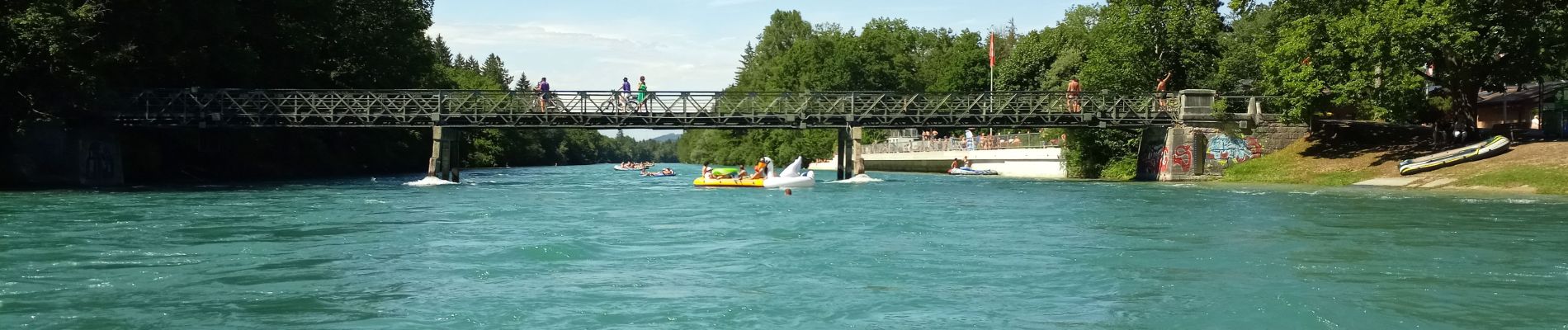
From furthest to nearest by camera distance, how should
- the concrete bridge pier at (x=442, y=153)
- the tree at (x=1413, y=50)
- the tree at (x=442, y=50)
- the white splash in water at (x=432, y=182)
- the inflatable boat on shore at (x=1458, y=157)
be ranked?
the tree at (x=442, y=50), the concrete bridge pier at (x=442, y=153), the white splash in water at (x=432, y=182), the inflatable boat on shore at (x=1458, y=157), the tree at (x=1413, y=50)

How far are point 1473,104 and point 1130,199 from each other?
17480 mm

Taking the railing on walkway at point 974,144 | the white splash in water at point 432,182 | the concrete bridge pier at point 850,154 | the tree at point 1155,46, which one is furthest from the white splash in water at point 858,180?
the white splash in water at point 432,182

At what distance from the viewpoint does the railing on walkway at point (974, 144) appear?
68.6 meters

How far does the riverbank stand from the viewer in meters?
35.3

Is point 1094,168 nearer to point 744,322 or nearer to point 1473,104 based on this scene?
point 1473,104

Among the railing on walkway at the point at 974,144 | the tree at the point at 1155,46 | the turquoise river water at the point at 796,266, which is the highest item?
the tree at the point at 1155,46

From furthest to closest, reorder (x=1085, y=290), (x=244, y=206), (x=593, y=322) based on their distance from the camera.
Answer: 1. (x=244, y=206)
2. (x=1085, y=290)
3. (x=593, y=322)

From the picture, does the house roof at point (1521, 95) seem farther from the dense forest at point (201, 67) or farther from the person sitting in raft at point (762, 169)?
the dense forest at point (201, 67)

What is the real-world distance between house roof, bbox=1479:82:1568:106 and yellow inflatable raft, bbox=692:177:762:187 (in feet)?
96.8

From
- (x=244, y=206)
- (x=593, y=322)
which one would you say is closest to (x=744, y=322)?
(x=593, y=322)

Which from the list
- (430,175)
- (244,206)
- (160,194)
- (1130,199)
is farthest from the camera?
(430,175)

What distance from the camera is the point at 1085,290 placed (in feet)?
45.8

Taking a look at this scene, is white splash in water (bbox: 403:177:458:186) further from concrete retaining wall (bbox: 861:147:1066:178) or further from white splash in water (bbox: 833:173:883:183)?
concrete retaining wall (bbox: 861:147:1066:178)

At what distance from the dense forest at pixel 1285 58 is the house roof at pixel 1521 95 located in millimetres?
1445
